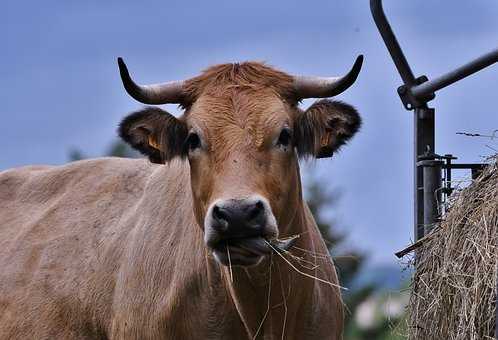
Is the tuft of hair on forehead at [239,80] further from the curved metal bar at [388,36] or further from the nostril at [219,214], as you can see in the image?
the nostril at [219,214]

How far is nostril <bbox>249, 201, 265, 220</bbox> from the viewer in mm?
8391

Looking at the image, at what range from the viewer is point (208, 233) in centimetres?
852

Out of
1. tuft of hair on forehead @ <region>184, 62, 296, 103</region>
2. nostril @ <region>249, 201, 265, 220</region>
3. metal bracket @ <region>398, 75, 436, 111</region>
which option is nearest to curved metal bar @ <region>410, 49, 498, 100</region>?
metal bracket @ <region>398, 75, 436, 111</region>

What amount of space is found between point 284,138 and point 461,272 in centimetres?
150

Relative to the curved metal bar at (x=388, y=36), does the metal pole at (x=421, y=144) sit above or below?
below

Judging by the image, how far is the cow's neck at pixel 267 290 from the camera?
30.5 ft

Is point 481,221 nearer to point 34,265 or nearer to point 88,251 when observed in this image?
point 88,251

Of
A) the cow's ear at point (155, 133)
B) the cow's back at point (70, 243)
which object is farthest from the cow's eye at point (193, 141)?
the cow's back at point (70, 243)

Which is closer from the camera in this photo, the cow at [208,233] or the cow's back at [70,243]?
the cow at [208,233]

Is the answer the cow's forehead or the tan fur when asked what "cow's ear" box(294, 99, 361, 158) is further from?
the tan fur

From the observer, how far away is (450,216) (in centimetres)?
902

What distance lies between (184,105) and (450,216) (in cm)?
206

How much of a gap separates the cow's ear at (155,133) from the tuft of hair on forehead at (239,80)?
0.80ft

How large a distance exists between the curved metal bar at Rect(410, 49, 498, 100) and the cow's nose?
1.82 meters
